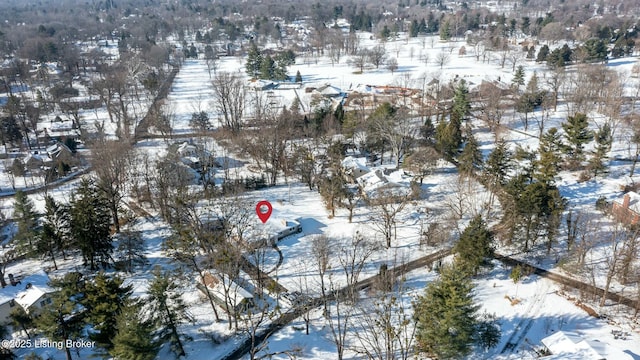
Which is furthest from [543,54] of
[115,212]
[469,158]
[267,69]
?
[115,212]

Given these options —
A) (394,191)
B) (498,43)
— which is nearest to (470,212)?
(394,191)

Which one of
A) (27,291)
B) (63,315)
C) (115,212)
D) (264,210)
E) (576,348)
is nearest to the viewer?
(576,348)

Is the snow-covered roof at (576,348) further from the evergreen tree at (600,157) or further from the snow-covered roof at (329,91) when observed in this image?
the snow-covered roof at (329,91)

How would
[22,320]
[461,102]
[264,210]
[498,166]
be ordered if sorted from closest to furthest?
[22,320], [498,166], [264,210], [461,102]

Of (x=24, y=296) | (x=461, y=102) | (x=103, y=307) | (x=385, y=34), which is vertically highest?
(x=385, y=34)

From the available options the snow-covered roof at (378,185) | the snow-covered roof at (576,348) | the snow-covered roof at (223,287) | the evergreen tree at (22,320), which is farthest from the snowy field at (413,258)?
the evergreen tree at (22,320)

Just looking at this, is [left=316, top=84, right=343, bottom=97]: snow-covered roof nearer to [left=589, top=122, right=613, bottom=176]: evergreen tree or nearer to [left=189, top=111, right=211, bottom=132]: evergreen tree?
[left=189, top=111, right=211, bottom=132]: evergreen tree

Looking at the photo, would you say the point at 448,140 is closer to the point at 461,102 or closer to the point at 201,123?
the point at 461,102

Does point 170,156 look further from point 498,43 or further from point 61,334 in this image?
point 498,43
